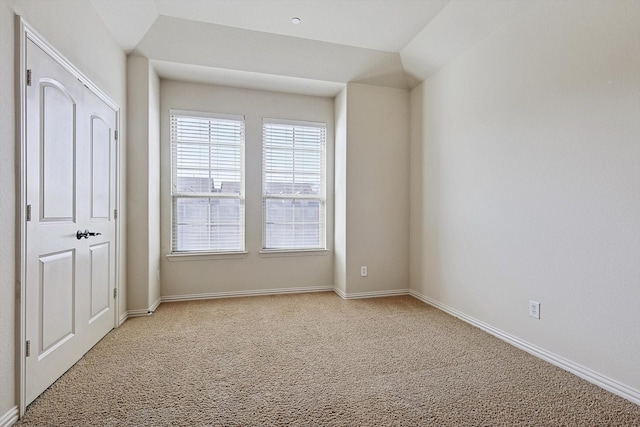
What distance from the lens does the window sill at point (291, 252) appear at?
4.00 metres

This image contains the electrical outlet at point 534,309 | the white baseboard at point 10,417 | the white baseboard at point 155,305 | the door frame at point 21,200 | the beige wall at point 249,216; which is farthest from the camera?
the beige wall at point 249,216

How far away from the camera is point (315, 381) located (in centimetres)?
200

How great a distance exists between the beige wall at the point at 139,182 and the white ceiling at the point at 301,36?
0.27 metres

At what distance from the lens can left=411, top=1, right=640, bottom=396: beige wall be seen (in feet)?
6.18

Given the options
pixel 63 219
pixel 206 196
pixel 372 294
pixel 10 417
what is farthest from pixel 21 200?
pixel 372 294

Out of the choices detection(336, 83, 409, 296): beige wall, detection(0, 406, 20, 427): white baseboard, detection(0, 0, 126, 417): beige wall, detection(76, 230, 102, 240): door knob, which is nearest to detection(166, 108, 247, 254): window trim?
detection(336, 83, 409, 296): beige wall

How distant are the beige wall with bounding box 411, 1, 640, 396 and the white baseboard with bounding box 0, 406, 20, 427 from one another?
3.26 meters

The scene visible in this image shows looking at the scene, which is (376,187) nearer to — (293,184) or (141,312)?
(293,184)

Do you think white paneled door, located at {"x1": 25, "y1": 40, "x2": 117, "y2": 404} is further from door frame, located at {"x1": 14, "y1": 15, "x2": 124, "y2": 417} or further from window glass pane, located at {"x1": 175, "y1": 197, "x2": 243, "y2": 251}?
window glass pane, located at {"x1": 175, "y1": 197, "x2": 243, "y2": 251}

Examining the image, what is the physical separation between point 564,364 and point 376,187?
2.41 metres

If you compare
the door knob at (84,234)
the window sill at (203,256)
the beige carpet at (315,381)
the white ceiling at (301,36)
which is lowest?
the beige carpet at (315,381)

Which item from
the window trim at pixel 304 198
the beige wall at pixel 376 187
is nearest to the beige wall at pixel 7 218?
the window trim at pixel 304 198

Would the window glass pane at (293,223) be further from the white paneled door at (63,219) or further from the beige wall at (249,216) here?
the white paneled door at (63,219)

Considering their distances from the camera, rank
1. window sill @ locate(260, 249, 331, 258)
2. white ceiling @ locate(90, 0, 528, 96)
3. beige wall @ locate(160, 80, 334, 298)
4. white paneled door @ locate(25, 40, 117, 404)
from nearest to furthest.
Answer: white paneled door @ locate(25, 40, 117, 404), white ceiling @ locate(90, 0, 528, 96), beige wall @ locate(160, 80, 334, 298), window sill @ locate(260, 249, 331, 258)
